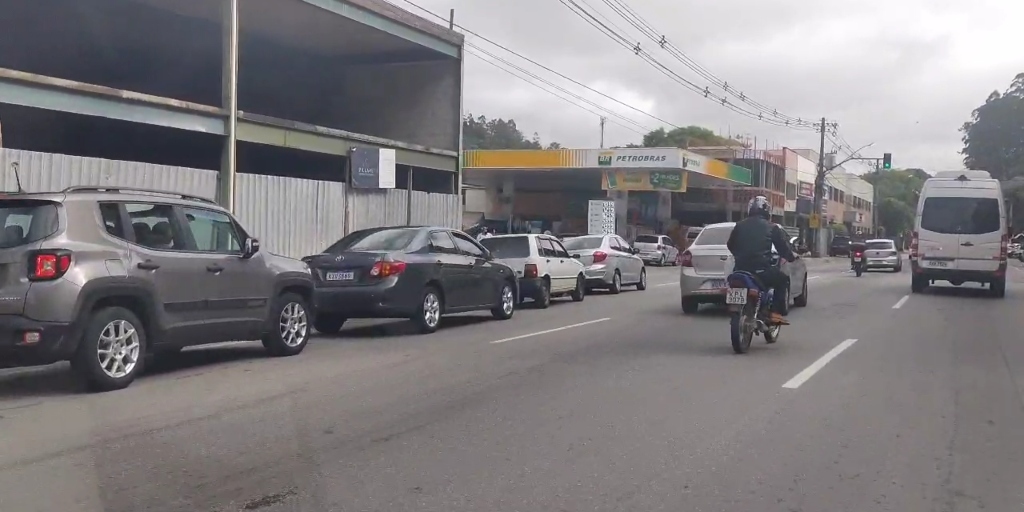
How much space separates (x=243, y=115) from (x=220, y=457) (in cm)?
1429

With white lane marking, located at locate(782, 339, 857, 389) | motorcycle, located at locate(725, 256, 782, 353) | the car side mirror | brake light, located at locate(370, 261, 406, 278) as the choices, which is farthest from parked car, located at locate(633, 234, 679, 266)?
the car side mirror

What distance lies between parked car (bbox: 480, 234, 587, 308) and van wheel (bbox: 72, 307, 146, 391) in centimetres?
935

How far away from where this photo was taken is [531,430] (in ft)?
24.0

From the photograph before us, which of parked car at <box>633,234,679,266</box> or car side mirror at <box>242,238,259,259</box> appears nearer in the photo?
car side mirror at <box>242,238,259,259</box>

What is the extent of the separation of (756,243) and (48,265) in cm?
754

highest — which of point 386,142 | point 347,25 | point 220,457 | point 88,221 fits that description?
point 347,25

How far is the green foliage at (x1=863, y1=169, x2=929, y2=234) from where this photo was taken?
103 meters

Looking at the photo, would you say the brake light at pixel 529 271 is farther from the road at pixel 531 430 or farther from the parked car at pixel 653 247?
the parked car at pixel 653 247

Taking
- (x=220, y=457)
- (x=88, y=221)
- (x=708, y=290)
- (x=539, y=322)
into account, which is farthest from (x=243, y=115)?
(x=220, y=457)

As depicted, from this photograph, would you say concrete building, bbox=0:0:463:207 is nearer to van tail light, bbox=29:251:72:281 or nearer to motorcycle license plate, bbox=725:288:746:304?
van tail light, bbox=29:251:72:281

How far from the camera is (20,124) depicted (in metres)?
21.5

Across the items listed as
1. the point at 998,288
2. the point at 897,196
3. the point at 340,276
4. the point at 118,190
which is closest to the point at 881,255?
the point at 998,288

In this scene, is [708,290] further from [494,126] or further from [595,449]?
[494,126]

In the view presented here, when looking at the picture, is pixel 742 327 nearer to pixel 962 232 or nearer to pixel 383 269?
pixel 383 269
